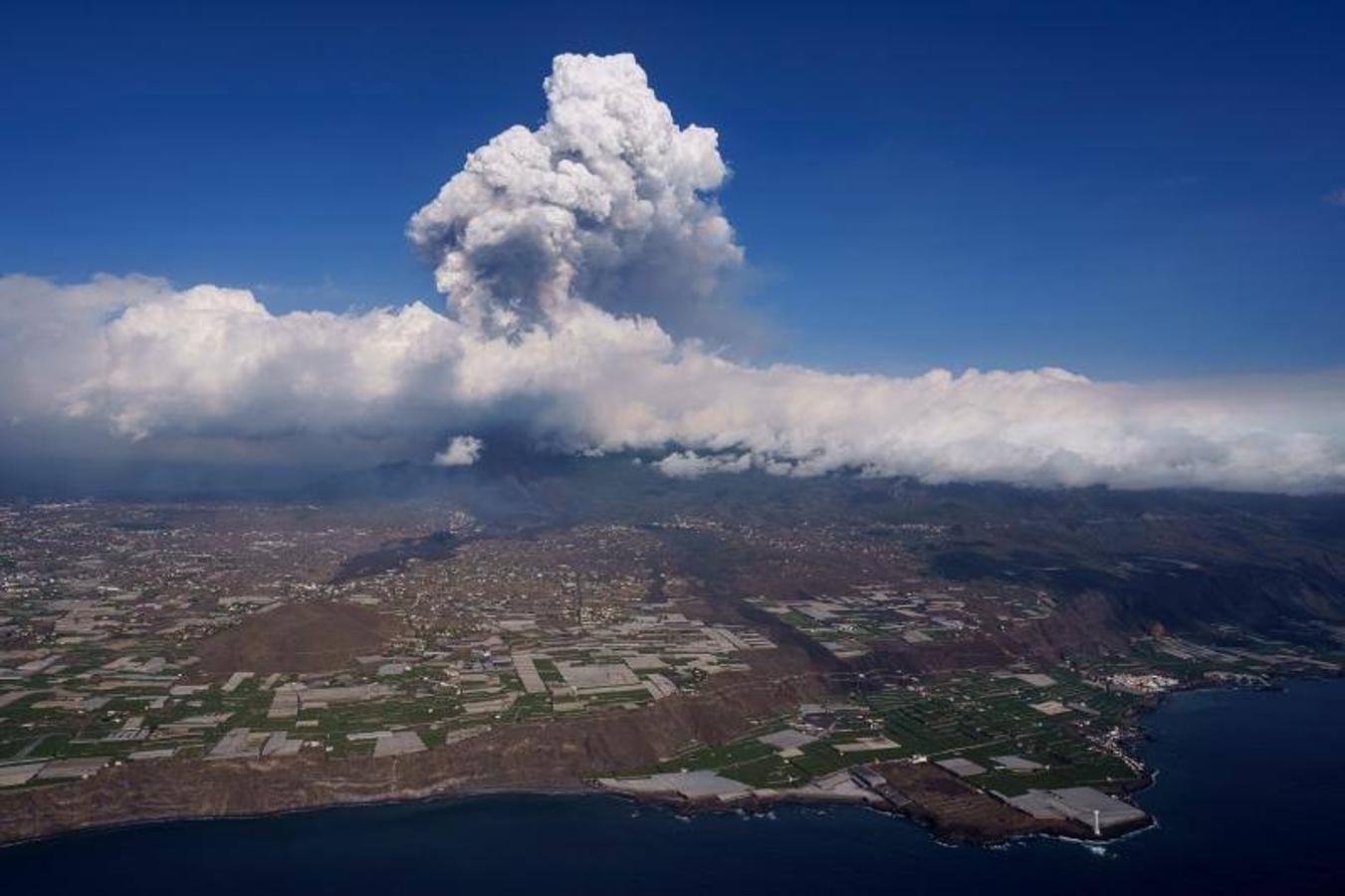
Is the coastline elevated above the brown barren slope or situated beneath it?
situated beneath

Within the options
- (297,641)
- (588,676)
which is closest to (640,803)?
(588,676)

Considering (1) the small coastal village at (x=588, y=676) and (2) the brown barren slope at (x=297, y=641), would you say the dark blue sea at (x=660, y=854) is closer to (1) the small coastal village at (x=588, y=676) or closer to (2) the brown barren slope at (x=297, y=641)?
(1) the small coastal village at (x=588, y=676)

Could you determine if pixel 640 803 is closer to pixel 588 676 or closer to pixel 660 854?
pixel 660 854

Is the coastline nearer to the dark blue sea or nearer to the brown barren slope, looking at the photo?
the dark blue sea

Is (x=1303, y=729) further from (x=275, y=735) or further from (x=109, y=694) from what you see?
(x=109, y=694)

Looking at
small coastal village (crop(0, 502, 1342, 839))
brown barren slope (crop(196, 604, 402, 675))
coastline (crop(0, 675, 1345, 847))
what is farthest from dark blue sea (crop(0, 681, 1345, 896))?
brown barren slope (crop(196, 604, 402, 675))

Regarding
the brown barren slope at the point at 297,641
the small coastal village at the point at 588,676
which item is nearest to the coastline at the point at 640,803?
the small coastal village at the point at 588,676
